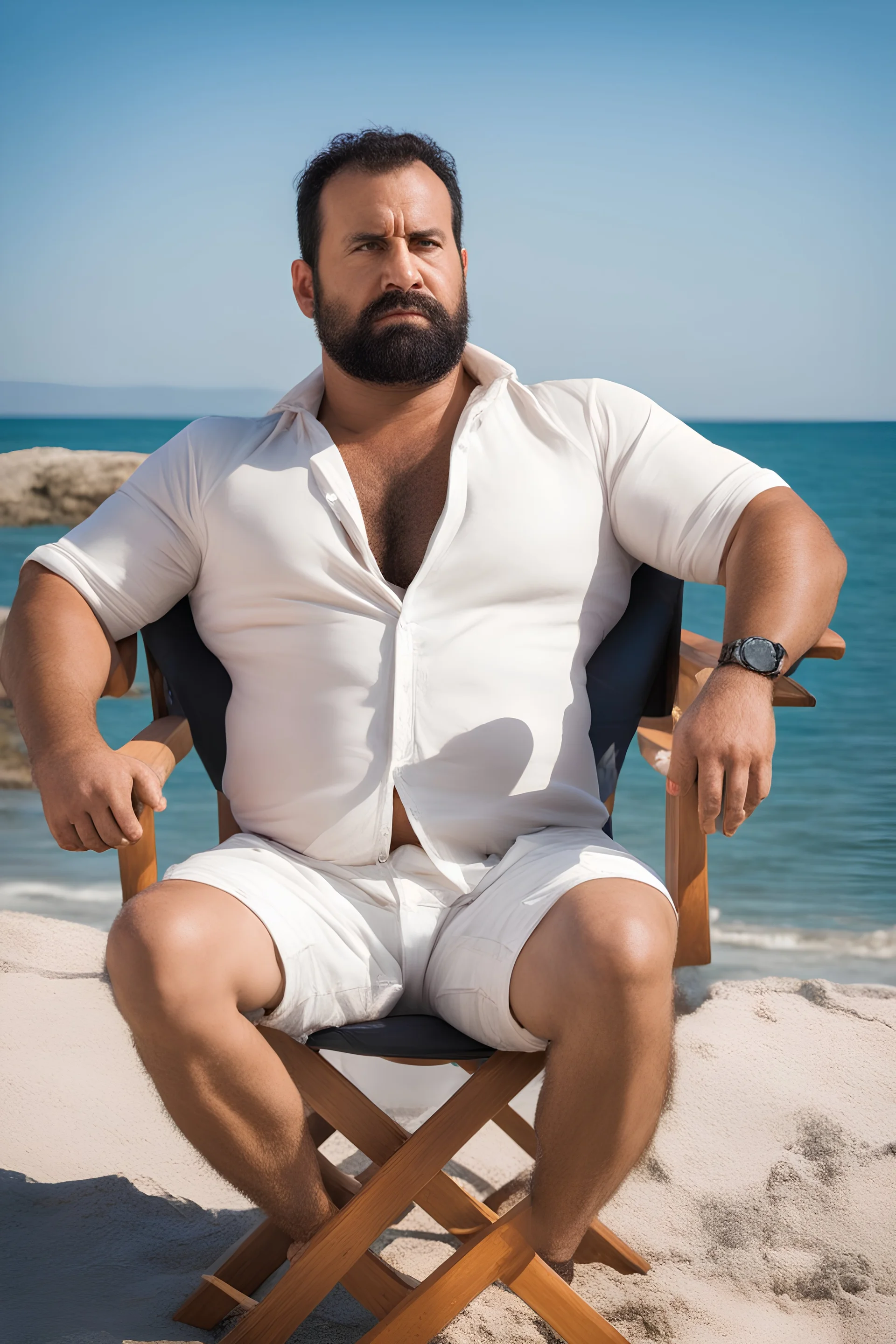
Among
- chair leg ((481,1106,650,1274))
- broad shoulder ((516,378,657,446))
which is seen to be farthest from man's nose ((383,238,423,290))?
chair leg ((481,1106,650,1274))

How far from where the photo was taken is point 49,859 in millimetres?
6488

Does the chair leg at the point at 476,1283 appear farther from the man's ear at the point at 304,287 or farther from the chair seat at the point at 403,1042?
the man's ear at the point at 304,287

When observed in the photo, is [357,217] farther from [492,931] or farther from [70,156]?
[70,156]

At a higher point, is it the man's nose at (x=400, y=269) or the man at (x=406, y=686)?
the man's nose at (x=400, y=269)

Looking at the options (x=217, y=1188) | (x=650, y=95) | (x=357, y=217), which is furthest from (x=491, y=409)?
(x=650, y=95)

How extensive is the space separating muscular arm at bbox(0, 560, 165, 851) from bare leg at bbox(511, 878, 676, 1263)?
0.56m

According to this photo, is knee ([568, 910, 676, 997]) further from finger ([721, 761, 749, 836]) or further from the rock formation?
the rock formation

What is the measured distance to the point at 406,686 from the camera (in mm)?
1819

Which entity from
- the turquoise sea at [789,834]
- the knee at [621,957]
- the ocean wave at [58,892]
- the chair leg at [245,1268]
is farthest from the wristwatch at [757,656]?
the ocean wave at [58,892]

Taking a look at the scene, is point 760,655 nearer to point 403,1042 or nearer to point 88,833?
point 403,1042

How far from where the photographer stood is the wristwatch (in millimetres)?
1611

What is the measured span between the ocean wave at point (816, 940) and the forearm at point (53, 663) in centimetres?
404

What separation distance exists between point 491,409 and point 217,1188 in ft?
5.39

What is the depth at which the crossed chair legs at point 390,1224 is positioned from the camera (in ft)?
4.99
